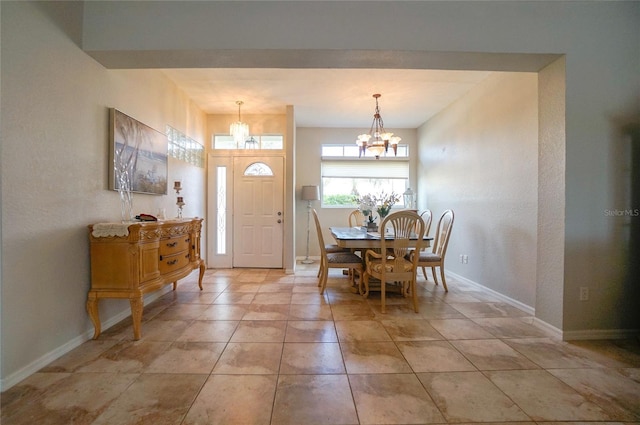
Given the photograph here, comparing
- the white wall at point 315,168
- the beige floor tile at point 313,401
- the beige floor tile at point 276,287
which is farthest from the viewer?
the white wall at point 315,168

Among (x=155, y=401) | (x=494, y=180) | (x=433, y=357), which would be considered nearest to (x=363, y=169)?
(x=494, y=180)

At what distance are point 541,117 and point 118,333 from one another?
426 cm

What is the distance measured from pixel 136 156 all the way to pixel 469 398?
137 inches

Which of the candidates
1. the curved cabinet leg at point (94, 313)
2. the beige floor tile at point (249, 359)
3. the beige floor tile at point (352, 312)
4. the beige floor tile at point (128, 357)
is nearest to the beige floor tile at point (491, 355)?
the beige floor tile at point (352, 312)

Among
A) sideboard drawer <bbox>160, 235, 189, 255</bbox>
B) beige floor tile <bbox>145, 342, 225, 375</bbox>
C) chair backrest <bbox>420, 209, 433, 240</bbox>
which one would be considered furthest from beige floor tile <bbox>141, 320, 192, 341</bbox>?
chair backrest <bbox>420, 209, 433, 240</bbox>

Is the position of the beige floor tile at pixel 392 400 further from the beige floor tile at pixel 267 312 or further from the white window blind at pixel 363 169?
the white window blind at pixel 363 169

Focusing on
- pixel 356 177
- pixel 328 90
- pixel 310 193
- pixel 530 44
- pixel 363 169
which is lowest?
pixel 310 193

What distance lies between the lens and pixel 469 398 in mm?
1556

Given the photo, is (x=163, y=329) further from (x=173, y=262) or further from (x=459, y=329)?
(x=459, y=329)

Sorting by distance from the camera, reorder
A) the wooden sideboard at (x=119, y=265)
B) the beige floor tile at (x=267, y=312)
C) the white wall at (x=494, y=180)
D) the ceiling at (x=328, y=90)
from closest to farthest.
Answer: the wooden sideboard at (x=119, y=265) → the beige floor tile at (x=267, y=312) → the white wall at (x=494, y=180) → the ceiling at (x=328, y=90)

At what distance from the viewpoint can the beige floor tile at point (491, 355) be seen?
1884 mm

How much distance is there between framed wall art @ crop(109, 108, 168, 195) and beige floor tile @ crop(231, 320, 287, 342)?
174 cm

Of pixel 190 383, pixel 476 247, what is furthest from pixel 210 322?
pixel 476 247

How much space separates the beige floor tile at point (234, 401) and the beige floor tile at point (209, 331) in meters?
0.58
